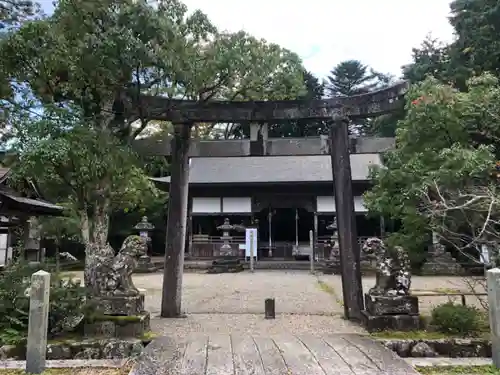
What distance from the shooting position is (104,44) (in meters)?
5.08

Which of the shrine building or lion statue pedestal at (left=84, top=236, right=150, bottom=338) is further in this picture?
the shrine building

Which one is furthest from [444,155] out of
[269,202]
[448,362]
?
[269,202]

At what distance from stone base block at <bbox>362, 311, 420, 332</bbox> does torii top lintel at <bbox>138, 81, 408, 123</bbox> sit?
3343mm

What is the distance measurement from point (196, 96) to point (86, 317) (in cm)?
382

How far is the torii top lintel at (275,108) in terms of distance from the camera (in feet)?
22.2

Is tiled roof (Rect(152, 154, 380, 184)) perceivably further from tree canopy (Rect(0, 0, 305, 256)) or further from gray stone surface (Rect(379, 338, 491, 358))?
gray stone surface (Rect(379, 338, 491, 358))

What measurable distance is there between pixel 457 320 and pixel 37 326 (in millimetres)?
4672

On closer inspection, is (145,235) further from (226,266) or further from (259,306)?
(259,306)

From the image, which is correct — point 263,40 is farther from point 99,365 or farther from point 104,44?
point 99,365

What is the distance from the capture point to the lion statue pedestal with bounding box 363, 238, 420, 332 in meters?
5.21

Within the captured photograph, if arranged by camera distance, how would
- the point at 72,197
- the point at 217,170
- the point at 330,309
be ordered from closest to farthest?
the point at 72,197
the point at 330,309
the point at 217,170

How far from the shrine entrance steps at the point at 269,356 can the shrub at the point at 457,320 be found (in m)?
1.01

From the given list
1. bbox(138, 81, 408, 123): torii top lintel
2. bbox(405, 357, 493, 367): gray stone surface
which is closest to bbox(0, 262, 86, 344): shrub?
bbox(138, 81, 408, 123): torii top lintel

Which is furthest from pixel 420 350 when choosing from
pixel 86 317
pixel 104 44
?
pixel 104 44
